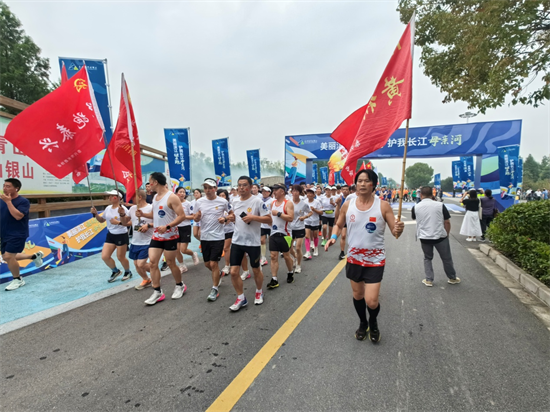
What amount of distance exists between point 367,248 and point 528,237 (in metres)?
4.86

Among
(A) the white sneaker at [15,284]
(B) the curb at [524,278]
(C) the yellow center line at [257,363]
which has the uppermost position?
(A) the white sneaker at [15,284]

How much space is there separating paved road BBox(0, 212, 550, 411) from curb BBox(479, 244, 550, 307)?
424mm

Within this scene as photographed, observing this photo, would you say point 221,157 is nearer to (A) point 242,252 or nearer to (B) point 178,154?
(B) point 178,154

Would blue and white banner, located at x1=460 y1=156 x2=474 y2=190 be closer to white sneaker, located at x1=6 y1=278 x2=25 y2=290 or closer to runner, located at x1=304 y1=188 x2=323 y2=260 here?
runner, located at x1=304 y1=188 x2=323 y2=260

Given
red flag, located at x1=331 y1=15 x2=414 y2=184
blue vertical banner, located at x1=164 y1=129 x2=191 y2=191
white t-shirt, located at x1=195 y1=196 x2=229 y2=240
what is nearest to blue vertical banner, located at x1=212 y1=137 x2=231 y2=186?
blue vertical banner, located at x1=164 y1=129 x2=191 y2=191

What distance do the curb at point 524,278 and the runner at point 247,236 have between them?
3.97 meters

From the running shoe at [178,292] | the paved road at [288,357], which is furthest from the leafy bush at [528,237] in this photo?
the running shoe at [178,292]

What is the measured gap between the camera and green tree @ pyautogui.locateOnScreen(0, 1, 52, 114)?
59.9ft

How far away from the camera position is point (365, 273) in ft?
9.64

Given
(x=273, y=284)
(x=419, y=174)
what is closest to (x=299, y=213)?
(x=273, y=284)

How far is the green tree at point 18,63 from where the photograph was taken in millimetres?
18250

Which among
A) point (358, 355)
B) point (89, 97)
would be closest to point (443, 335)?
point (358, 355)

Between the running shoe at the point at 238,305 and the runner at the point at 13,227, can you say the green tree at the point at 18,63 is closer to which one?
the runner at the point at 13,227

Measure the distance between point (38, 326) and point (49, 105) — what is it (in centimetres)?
302
